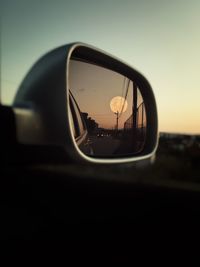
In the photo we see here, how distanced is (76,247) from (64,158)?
8916mm

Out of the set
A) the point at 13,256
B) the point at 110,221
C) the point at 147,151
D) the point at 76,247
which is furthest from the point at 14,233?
the point at 147,151

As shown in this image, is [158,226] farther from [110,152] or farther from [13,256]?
[110,152]

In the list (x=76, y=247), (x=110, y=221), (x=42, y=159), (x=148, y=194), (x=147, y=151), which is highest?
(x=42, y=159)

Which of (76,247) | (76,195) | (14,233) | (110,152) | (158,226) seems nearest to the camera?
(110,152)

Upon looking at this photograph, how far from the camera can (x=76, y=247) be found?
10.0 m

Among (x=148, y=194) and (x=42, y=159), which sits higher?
(x=42, y=159)

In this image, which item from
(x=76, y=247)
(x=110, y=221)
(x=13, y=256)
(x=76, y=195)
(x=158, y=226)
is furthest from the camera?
(x=76, y=195)

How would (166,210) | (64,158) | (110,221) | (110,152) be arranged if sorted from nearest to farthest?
(64,158) < (110,152) < (110,221) < (166,210)

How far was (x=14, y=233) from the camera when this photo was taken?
10984mm

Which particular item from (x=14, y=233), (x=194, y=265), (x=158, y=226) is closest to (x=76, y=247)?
(x=14, y=233)

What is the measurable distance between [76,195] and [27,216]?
8119 millimetres

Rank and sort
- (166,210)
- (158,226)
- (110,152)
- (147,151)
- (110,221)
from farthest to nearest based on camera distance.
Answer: (166,210)
(110,221)
(158,226)
(147,151)
(110,152)

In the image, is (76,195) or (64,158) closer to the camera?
(64,158)

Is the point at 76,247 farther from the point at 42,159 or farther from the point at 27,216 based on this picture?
the point at 42,159
